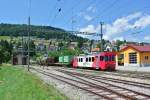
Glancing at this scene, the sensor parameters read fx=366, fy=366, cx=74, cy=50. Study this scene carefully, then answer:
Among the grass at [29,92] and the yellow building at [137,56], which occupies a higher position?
the yellow building at [137,56]

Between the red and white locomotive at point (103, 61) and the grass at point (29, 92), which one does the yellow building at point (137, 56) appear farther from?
the grass at point (29, 92)

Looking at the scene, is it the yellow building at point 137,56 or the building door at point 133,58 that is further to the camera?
the building door at point 133,58

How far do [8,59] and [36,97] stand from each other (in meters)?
109

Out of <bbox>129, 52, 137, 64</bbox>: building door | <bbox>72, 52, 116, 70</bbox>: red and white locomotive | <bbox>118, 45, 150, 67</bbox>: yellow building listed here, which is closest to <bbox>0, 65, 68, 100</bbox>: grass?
<bbox>72, 52, 116, 70</bbox>: red and white locomotive

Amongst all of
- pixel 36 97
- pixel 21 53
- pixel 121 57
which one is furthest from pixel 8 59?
pixel 36 97

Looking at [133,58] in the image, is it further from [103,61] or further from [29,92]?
[29,92]

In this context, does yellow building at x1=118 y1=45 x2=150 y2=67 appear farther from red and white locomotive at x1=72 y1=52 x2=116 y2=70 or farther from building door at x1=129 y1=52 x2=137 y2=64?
red and white locomotive at x1=72 y1=52 x2=116 y2=70

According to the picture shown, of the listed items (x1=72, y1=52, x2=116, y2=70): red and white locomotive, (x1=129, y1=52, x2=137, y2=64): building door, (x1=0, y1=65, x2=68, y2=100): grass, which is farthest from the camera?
(x1=129, y1=52, x2=137, y2=64): building door

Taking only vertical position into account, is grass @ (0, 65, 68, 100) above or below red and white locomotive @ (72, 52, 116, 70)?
below

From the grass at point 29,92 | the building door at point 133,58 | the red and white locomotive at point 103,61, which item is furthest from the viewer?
the building door at point 133,58

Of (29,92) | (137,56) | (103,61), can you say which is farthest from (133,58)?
(29,92)

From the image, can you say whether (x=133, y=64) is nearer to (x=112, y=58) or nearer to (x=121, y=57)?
(x=121, y=57)

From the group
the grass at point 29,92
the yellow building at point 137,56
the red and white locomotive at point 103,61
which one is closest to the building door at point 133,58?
the yellow building at point 137,56

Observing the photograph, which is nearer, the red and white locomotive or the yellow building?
the red and white locomotive
